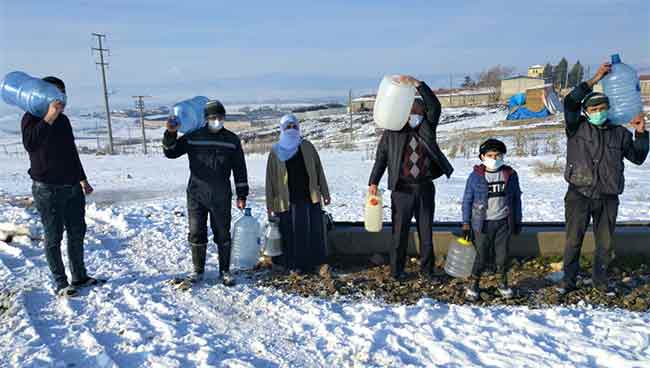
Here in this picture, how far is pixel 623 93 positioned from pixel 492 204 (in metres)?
1.56

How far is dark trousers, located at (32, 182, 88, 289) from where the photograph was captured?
452 centimetres

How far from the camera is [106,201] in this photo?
11508 millimetres

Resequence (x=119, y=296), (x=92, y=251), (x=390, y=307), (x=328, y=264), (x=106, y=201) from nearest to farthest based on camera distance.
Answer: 1. (x=390, y=307)
2. (x=119, y=296)
3. (x=328, y=264)
4. (x=92, y=251)
5. (x=106, y=201)

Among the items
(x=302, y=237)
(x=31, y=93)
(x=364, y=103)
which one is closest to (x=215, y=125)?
(x=302, y=237)

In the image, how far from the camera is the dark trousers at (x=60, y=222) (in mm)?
4523

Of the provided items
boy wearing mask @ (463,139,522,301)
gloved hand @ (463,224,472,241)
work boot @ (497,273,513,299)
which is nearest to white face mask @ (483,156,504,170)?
boy wearing mask @ (463,139,522,301)

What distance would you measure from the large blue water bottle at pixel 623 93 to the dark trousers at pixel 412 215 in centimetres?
179

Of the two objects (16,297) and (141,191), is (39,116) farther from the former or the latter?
(141,191)

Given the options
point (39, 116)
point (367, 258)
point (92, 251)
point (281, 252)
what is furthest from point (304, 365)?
point (92, 251)

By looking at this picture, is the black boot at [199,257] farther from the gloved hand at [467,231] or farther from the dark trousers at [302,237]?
the gloved hand at [467,231]

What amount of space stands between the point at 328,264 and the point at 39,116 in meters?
3.34

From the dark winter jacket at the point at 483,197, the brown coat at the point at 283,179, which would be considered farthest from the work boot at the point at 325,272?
the dark winter jacket at the point at 483,197

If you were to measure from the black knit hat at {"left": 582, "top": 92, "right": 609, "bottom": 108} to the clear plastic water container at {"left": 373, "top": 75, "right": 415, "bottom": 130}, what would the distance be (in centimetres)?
156

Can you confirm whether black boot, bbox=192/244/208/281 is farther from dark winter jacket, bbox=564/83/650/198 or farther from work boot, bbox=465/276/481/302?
dark winter jacket, bbox=564/83/650/198
